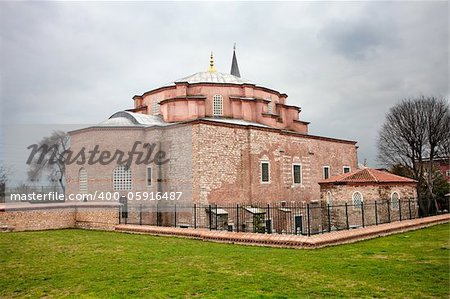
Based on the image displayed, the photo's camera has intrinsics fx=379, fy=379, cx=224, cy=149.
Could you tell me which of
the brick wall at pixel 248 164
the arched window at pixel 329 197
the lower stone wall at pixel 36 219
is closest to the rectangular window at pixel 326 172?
the brick wall at pixel 248 164

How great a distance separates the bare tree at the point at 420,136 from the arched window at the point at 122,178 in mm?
19898

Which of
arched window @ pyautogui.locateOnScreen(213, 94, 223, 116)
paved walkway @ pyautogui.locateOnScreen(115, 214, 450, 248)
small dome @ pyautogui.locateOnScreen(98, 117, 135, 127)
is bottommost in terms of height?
paved walkway @ pyautogui.locateOnScreen(115, 214, 450, 248)

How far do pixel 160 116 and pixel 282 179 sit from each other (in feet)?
27.1

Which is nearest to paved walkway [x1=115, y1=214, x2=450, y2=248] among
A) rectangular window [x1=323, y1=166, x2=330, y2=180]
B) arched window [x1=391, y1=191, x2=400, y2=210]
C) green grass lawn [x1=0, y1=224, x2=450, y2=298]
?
green grass lawn [x1=0, y1=224, x2=450, y2=298]

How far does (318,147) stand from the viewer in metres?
26.0

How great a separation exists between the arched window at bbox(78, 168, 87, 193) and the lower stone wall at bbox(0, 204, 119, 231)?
7.33 feet

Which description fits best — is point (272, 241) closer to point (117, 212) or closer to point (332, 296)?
point (332, 296)

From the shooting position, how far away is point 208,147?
18.2 m

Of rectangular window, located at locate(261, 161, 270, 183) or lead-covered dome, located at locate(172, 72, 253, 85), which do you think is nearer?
rectangular window, located at locate(261, 161, 270, 183)

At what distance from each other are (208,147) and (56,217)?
7409 millimetres

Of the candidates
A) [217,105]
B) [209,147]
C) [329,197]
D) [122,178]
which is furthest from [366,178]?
[122,178]

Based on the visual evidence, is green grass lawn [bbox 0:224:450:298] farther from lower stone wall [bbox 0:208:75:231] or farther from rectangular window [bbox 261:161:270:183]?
rectangular window [bbox 261:161:270:183]

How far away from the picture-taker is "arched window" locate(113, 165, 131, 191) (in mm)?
18641

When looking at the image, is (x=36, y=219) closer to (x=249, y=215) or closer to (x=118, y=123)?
(x=118, y=123)
